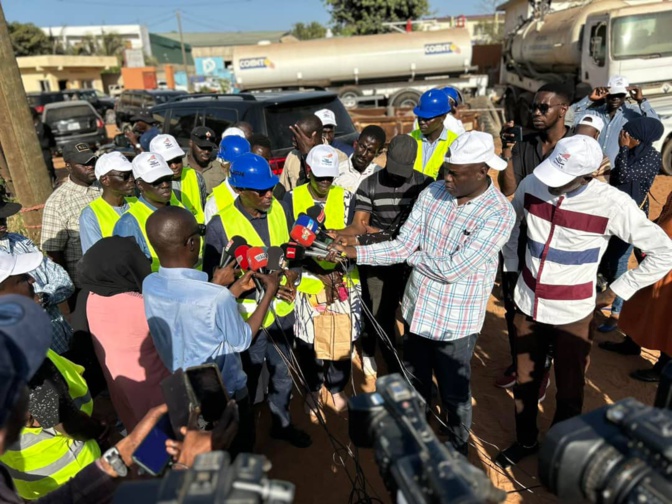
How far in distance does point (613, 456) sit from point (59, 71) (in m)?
40.8

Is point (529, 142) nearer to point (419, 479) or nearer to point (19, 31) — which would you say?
point (419, 479)

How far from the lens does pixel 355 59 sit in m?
16.8

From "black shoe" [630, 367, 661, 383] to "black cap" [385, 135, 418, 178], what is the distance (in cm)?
256

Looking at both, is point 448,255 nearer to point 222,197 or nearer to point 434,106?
point 222,197

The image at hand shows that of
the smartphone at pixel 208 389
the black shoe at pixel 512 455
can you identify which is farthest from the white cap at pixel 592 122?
the smartphone at pixel 208 389

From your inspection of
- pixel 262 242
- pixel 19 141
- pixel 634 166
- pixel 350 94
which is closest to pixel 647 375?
pixel 634 166

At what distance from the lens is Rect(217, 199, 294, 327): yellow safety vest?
2807 mm

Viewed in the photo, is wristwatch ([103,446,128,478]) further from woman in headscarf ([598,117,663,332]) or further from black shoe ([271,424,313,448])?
woman in headscarf ([598,117,663,332])

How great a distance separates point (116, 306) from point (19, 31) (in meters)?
46.9

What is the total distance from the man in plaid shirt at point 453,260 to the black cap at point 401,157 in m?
0.53

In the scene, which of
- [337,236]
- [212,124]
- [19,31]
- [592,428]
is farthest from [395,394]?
[19,31]

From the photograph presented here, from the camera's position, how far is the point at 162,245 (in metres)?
1.97

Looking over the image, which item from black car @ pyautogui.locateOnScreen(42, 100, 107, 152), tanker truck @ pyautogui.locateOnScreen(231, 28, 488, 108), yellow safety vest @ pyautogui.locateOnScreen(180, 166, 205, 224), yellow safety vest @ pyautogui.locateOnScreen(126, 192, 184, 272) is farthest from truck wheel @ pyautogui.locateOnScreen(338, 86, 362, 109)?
yellow safety vest @ pyautogui.locateOnScreen(126, 192, 184, 272)

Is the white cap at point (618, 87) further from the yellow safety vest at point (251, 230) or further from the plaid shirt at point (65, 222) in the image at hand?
the plaid shirt at point (65, 222)
